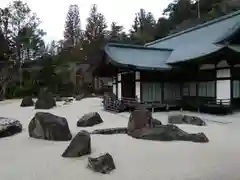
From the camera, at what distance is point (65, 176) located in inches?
196

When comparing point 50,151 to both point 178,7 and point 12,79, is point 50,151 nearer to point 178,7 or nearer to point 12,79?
point 12,79

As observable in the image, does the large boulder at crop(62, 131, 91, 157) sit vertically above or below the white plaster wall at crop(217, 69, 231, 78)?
below

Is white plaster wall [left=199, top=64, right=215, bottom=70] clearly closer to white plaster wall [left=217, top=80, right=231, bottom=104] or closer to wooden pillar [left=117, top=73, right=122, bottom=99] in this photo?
white plaster wall [left=217, top=80, right=231, bottom=104]

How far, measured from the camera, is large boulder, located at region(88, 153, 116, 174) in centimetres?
515

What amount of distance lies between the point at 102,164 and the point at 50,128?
3.28 meters

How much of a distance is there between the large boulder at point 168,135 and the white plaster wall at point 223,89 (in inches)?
258

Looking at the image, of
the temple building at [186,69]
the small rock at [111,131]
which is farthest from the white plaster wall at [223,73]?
the small rock at [111,131]

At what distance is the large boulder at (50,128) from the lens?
796 centimetres

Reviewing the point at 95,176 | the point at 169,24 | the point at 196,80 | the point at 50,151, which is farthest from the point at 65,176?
the point at 169,24

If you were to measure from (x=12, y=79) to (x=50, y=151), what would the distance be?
94.5 ft

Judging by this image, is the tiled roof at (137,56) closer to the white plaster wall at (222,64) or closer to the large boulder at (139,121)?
the white plaster wall at (222,64)

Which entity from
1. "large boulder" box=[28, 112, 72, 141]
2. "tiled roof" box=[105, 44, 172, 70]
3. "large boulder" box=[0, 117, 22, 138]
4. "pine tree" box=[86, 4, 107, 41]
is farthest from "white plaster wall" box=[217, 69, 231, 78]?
"pine tree" box=[86, 4, 107, 41]

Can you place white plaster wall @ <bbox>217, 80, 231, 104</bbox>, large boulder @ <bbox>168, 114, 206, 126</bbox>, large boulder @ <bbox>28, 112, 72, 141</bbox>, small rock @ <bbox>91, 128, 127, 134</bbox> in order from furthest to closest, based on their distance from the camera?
white plaster wall @ <bbox>217, 80, 231, 104</bbox> → large boulder @ <bbox>168, 114, 206, 126</bbox> → small rock @ <bbox>91, 128, 127, 134</bbox> → large boulder @ <bbox>28, 112, 72, 141</bbox>

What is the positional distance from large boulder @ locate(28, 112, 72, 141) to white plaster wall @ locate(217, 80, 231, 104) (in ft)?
28.1
